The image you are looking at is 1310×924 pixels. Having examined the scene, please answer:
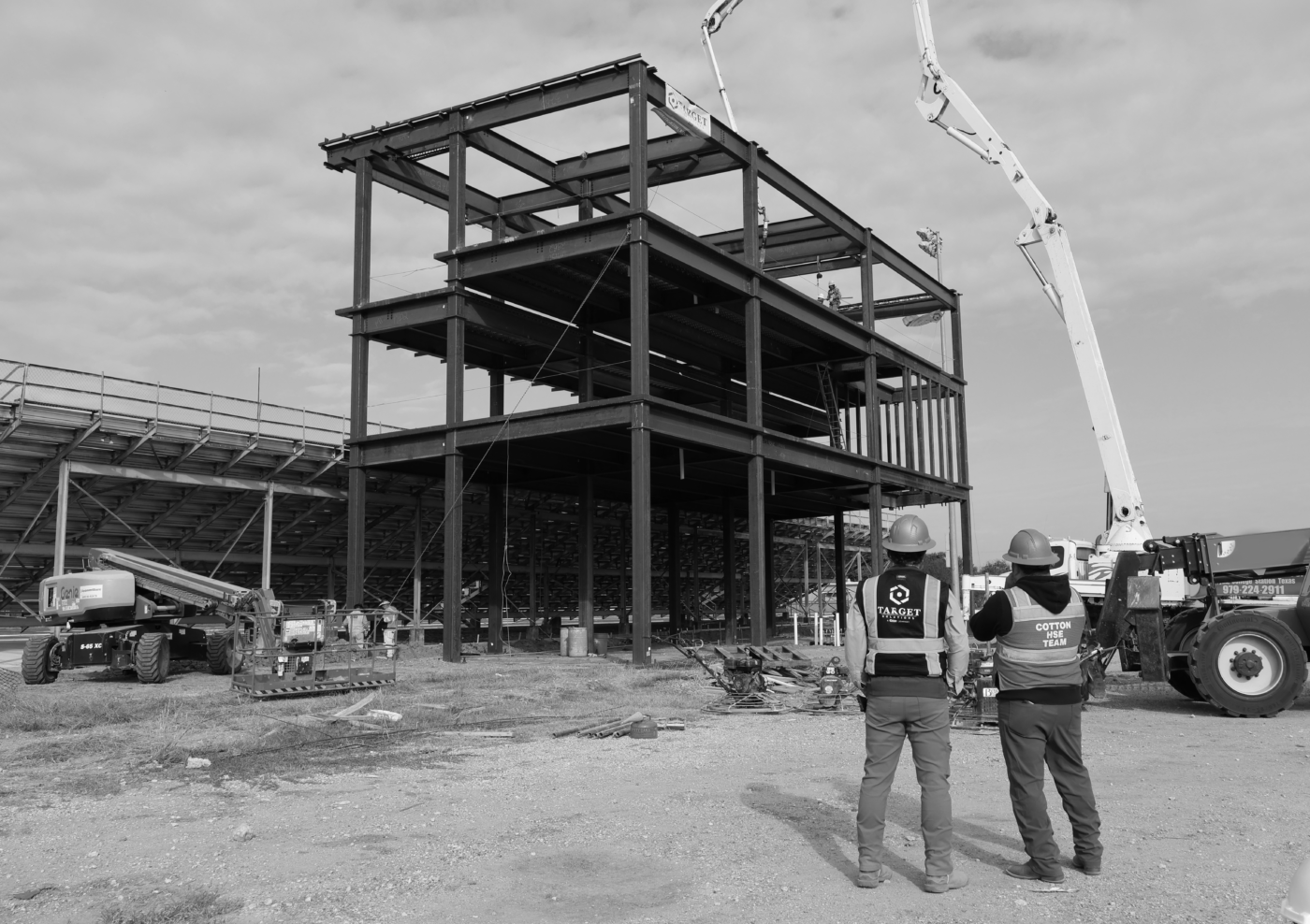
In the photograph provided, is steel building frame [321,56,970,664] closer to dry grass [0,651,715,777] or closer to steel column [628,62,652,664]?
steel column [628,62,652,664]

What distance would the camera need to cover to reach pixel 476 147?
25.3 metres

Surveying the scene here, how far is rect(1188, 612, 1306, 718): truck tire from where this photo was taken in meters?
13.0

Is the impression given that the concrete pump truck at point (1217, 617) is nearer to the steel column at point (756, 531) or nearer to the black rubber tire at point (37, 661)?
the steel column at point (756, 531)

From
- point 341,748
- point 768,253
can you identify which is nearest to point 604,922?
point 341,748

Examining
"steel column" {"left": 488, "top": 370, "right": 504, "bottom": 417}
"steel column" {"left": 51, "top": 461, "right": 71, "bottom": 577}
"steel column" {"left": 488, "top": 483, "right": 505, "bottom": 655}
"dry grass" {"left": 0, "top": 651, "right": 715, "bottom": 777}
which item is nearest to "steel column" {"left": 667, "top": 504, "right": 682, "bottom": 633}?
"steel column" {"left": 488, "top": 483, "right": 505, "bottom": 655}

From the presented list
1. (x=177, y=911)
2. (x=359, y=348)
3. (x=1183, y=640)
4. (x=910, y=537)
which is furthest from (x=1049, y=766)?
(x=359, y=348)

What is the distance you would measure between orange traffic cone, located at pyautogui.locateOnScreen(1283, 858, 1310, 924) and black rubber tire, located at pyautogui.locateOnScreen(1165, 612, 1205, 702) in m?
12.1

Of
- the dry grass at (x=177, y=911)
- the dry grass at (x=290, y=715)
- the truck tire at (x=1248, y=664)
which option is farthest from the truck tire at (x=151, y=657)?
the truck tire at (x=1248, y=664)

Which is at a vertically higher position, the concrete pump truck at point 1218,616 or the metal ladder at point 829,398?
the metal ladder at point 829,398

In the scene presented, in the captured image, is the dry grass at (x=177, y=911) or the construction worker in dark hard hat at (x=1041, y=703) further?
the construction worker in dark hard hat at (x=1041, y=703)

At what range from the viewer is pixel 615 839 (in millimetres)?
7051

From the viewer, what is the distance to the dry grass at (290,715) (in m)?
10.6

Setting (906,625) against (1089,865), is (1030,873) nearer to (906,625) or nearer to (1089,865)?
(1089,865)

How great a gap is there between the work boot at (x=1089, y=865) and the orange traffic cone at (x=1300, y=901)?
10.4 feet
